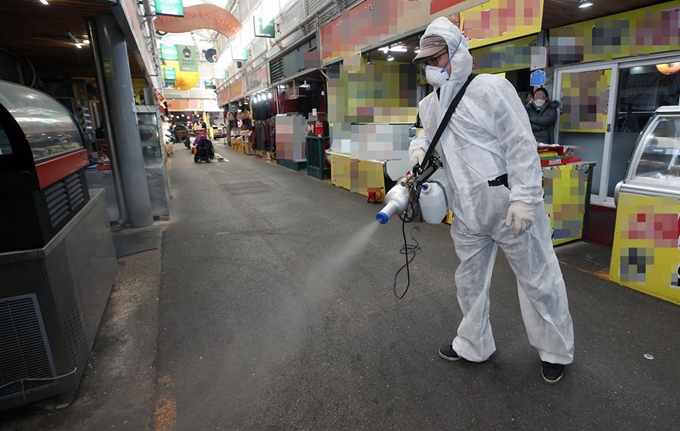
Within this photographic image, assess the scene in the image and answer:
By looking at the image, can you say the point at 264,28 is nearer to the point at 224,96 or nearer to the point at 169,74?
the point at 169,74

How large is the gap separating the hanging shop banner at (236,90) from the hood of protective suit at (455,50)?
72.4 ft

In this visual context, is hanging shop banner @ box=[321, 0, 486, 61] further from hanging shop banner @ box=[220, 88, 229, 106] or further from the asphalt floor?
hanging shop banner @ box=[220, 88, 229, 106]

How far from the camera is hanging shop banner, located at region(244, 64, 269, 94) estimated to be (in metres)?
17.2

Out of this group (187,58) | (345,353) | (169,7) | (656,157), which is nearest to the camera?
(345,353)

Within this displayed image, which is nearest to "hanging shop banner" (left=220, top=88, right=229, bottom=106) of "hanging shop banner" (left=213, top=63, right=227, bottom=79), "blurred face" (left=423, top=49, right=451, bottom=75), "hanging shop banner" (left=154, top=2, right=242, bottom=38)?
"hanging shop banner" (left=213, top=63, right=227, bottom=79)

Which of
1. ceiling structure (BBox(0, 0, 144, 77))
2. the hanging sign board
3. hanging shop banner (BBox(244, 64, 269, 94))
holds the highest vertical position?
the hanging sign board

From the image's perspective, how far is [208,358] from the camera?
110 inches

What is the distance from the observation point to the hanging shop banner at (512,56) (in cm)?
636

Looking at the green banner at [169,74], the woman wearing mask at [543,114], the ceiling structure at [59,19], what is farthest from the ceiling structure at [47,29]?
the green banner at [169,74]

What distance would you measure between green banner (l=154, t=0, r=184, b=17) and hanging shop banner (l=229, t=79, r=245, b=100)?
11324 millimetres

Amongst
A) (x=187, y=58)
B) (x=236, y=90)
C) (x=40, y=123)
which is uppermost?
(x=187, y=58)

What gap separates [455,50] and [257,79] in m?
18.4

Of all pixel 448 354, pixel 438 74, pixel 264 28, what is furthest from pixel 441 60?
pixel 264 28

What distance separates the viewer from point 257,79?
1875 centimetres
